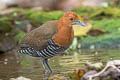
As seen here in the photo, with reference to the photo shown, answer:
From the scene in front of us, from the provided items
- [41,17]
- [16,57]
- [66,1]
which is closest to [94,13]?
[41,17]

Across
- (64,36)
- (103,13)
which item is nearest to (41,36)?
(64,36)

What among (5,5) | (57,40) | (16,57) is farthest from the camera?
(5,5)

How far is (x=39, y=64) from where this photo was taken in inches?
380

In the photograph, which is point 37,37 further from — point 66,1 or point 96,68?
point 66,1

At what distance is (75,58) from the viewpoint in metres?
10.0

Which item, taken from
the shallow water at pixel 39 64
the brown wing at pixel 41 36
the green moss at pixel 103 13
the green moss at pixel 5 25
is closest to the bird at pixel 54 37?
the brown wing at pixel 41 36

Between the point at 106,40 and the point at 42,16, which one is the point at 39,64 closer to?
the point at 106,40

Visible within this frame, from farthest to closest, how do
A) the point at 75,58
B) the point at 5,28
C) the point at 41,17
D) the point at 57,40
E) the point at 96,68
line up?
the point at 41,17 < the point at 5,28 < the point at 75,58 < the point at 57,40 < the point at 96,68

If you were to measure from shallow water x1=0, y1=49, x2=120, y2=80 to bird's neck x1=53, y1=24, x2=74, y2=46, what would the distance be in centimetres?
52

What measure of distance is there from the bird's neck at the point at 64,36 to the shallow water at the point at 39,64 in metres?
0.52

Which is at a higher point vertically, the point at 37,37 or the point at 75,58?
the point at 37,37

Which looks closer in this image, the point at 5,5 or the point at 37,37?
the point at 37,37

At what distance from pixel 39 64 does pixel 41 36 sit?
1.23 m

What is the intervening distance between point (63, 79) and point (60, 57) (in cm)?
359
